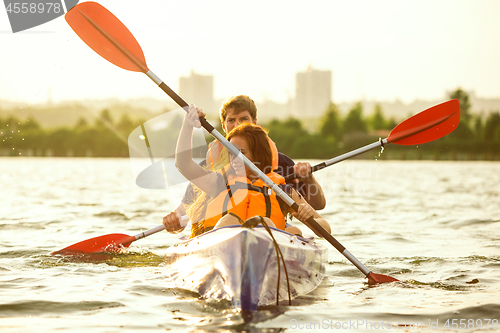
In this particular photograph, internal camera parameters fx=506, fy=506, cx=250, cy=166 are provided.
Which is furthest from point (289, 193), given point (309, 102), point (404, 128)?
point (309, 102)

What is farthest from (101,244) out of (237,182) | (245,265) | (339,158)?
(245,265)

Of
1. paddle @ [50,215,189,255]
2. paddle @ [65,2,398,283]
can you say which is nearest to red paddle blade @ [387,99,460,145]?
paddle @ [65,2,398,283]

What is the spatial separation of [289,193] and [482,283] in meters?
2.05

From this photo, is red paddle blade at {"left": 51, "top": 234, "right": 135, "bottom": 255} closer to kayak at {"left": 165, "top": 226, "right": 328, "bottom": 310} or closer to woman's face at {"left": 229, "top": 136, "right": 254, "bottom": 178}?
kayak at {"left": 165, "top": 226, "right": 328, "bottom": 310}

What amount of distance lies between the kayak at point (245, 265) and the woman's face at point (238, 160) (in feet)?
1.66

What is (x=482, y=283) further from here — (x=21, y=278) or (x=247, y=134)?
(x=21, y=278)

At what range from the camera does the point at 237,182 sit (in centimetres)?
383

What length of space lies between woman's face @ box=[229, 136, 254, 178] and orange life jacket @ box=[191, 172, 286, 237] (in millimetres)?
61

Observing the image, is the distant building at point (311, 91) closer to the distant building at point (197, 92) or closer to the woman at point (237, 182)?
the distant building at point (197, 92)

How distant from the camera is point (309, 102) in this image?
435 feet

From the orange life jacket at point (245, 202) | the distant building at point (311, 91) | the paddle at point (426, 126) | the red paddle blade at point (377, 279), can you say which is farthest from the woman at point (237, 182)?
the distant building at point (311, 91)

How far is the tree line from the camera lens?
216 ft

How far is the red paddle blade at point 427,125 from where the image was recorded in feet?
18.9

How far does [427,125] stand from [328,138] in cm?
6879
